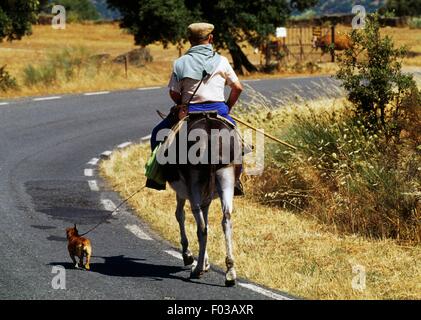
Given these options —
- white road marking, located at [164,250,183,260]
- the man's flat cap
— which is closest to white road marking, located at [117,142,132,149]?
white road marking, located at [164,250,183,260]

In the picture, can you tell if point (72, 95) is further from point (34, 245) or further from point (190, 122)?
point (190, 122)

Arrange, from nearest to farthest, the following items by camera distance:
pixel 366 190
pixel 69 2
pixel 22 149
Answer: pixel 366 190, pixel 22 149, pixel 69 2

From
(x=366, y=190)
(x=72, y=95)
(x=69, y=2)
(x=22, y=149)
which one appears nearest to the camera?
(x=366, y=190)

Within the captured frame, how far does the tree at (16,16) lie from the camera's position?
28188mm

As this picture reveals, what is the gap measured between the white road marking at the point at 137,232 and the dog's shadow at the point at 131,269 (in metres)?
1.11

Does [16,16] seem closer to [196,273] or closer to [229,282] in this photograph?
[196,273]

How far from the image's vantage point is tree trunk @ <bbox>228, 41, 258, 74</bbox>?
37594 millimetres

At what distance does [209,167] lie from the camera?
902cm

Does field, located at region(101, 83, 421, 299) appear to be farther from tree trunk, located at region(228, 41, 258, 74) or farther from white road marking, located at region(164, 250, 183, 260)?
tree trunk, located at region(228, 41, 258, 74)

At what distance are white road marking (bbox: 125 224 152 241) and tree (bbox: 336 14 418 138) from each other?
385 cm

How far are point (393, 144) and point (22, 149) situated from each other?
26.6ft

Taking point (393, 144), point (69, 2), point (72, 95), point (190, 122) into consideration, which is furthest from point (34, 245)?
point (69, 2)

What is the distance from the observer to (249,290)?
353 inches

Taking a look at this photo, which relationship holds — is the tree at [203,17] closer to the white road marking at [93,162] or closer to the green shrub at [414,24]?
the white road marking at [93,162]
